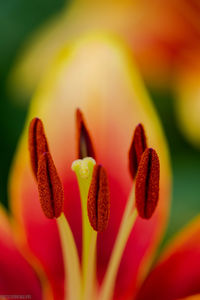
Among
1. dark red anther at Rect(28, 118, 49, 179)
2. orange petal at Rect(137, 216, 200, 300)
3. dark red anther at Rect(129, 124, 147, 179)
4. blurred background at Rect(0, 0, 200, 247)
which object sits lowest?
orange petal at Rect(137, 216, 200, 300)

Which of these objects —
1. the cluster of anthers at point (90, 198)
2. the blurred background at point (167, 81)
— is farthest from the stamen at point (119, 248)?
the blurred background at point (167, 81)

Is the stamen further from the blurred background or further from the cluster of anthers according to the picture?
the blurred background

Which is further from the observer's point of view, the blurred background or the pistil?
the blurred background

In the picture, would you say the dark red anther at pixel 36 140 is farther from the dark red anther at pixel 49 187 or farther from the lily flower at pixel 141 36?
the lily flower at pixel 141 36

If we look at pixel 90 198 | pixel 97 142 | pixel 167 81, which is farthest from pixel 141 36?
pixel 90 198

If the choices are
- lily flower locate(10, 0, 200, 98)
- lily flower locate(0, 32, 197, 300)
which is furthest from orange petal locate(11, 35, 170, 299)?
lily flower locate(10, 0, 200, 98)

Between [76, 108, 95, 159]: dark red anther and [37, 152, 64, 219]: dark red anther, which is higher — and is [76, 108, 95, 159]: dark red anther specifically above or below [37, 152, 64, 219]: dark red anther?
above
